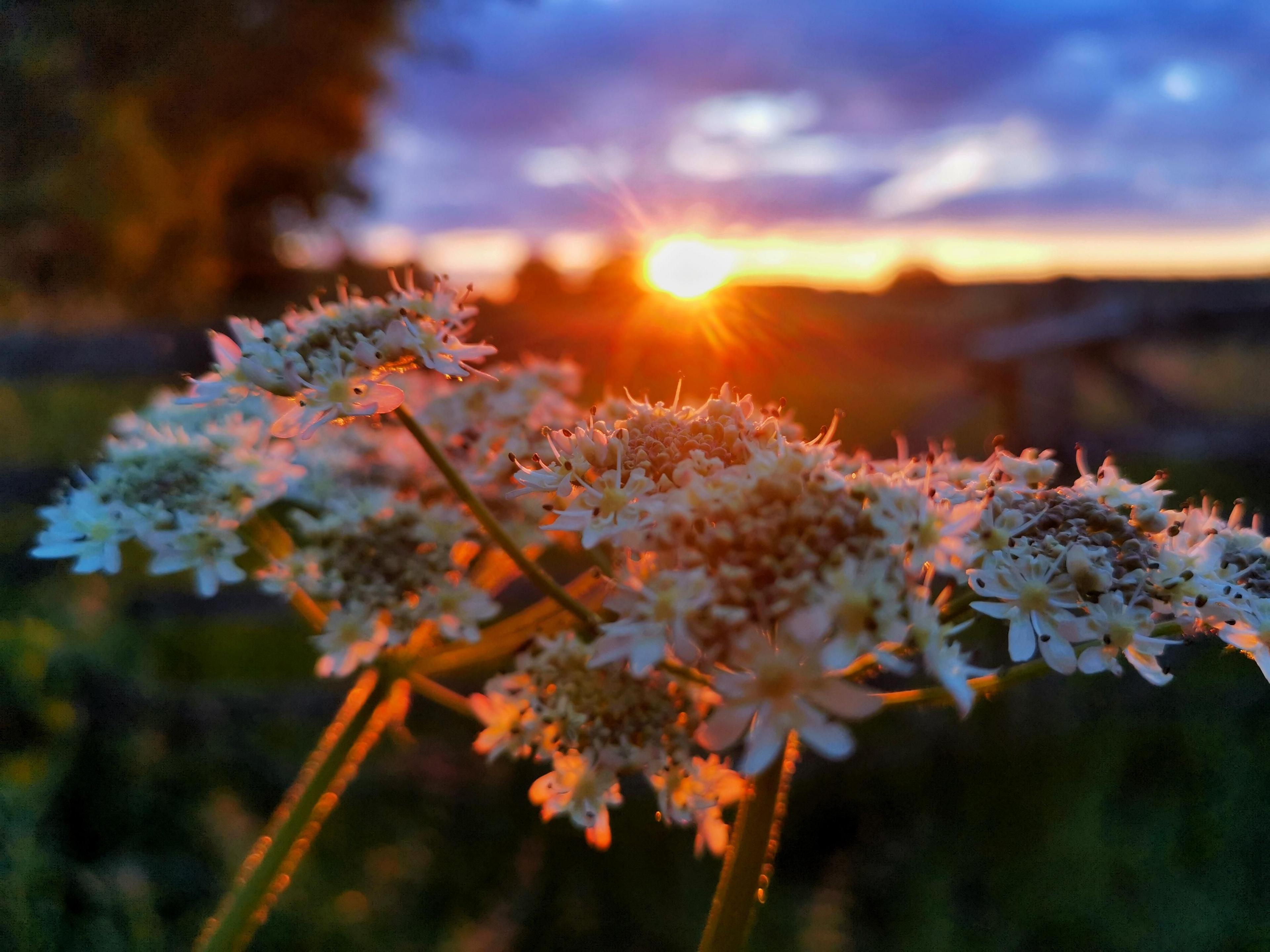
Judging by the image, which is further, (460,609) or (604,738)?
(460,609)

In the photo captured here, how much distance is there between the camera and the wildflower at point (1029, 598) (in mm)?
1086

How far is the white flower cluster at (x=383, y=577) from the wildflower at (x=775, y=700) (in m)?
0.66

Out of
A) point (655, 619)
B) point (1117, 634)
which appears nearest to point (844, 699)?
point (655, 619)

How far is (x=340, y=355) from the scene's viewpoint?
4.29 ft

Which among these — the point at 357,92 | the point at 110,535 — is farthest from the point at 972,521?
the point at 357,92

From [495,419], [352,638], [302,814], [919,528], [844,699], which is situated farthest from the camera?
[495,419]

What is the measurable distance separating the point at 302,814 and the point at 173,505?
2.00 feet

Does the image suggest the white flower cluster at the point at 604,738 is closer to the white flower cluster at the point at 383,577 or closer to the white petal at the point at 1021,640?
the white flower cluster at the point at 383,577

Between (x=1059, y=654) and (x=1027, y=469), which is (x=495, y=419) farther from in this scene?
(x=1059, y=654)

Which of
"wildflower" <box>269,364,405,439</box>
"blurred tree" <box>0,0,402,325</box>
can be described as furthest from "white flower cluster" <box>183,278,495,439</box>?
"blurred tree" <box>0,0,402,325</box>

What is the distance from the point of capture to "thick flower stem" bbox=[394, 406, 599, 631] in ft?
3.87

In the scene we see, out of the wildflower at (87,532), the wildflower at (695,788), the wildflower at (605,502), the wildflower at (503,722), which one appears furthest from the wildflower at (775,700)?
the wildflower at (87,532)

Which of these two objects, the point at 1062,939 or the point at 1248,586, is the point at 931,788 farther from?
the point at 1248,586

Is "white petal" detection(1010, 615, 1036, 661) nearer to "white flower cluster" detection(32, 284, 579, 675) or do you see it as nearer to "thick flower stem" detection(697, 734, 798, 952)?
"thick flower stem" detection(697, 734, 798, 952)
